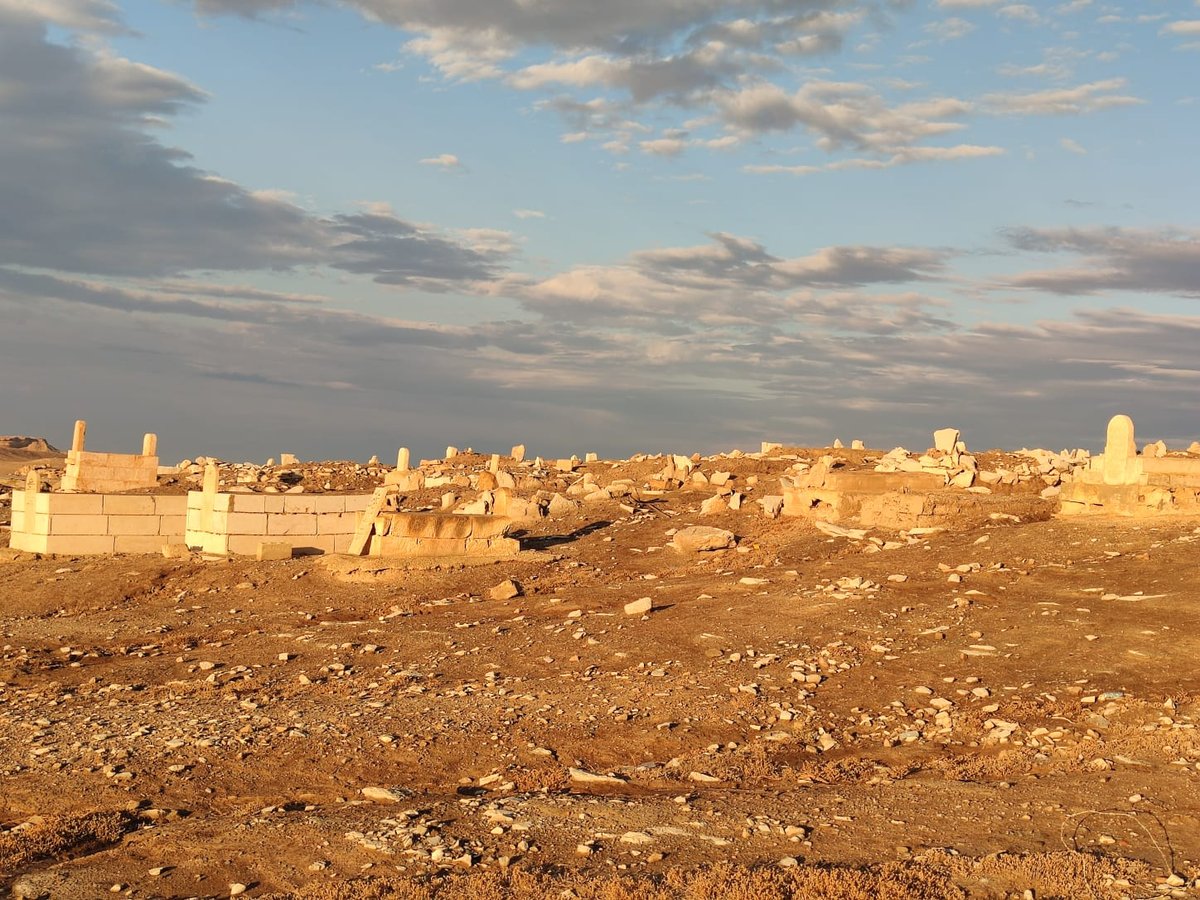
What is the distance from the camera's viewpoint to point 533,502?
22.5 m

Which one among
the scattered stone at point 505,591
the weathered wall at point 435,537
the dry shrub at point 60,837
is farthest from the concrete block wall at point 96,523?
the dry shrub at point 60,837

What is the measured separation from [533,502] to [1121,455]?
11.2 metres

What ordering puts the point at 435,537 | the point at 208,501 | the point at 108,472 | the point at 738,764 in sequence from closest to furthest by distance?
the point at 738,764
the point at 435,537
the point at 208,501
the point at 108,472

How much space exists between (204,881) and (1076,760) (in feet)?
20.6

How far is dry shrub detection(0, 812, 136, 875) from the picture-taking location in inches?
259

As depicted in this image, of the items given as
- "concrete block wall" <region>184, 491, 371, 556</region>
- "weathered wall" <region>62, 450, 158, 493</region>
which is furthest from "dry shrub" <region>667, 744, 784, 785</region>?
"weathered wall" <region>62, 450, 158, 493</region>

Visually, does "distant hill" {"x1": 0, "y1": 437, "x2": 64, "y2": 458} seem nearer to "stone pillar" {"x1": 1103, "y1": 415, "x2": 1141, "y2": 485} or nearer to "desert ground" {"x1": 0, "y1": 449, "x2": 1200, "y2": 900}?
"desert ground" {"x1": 0, "y1": 449, "x2": 1200, "y2": 900}

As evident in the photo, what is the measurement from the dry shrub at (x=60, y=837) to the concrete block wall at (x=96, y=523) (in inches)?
602

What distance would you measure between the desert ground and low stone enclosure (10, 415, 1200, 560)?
2.72 feet

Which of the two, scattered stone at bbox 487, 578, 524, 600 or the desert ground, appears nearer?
the desert ground

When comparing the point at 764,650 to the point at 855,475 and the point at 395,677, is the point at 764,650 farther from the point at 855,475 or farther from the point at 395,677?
the point at 855,475

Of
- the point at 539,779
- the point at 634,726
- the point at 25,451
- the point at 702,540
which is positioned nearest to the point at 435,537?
the point at 702,540

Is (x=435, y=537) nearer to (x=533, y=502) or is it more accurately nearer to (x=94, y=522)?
(x=533, y=502)

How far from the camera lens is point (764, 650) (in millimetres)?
11703
